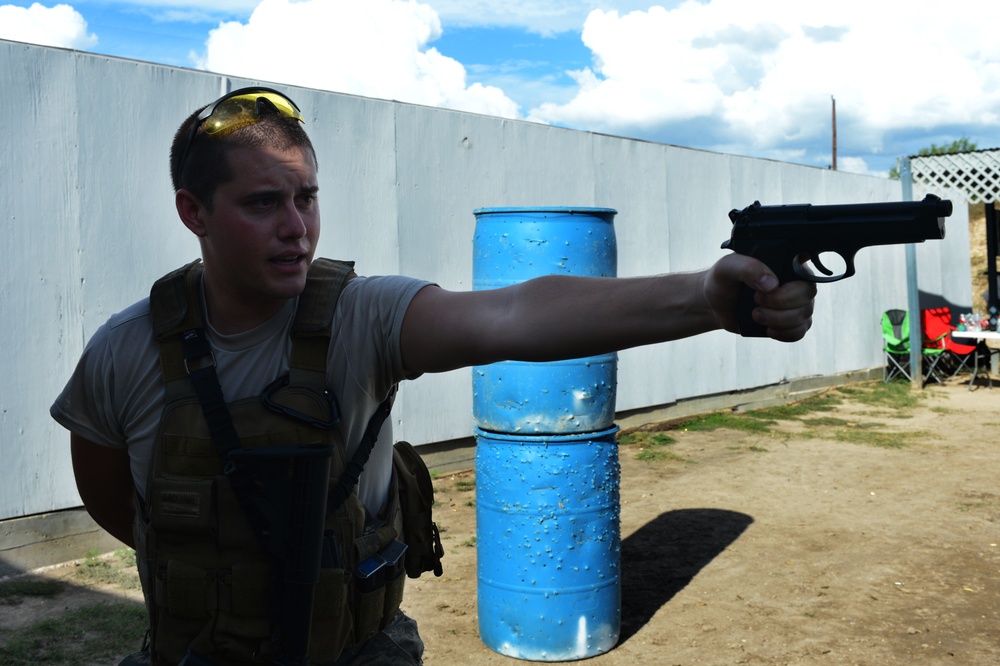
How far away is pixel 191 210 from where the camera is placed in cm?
197

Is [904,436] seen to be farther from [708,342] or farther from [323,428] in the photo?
[323,428]

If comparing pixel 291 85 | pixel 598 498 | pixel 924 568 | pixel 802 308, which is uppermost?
pixel 291 85

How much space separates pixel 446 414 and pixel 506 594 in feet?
13.0

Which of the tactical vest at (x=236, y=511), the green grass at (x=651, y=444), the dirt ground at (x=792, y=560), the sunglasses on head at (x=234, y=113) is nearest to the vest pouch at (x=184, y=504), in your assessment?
the tactical vest at (x=236, y=511)

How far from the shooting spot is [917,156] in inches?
603

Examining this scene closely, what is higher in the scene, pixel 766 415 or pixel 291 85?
pixel 291 85

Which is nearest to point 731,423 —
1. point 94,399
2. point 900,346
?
point 900,346

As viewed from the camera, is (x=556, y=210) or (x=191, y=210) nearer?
(x=191, y=210)

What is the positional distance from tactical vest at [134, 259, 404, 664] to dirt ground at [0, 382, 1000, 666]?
3.07m

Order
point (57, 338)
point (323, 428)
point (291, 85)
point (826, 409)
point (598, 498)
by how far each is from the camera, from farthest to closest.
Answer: point (826, 409), point (291, 85), point (57, 338), point (598, 498), point (323, 428)

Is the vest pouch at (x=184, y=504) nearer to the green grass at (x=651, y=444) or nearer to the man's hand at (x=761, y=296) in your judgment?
the man's hand at (x=761, y=296)

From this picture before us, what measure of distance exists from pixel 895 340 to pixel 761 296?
14.6 m

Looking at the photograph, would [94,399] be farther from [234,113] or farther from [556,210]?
[556,210]

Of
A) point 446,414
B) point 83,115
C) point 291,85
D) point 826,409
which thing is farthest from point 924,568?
point 826,409
